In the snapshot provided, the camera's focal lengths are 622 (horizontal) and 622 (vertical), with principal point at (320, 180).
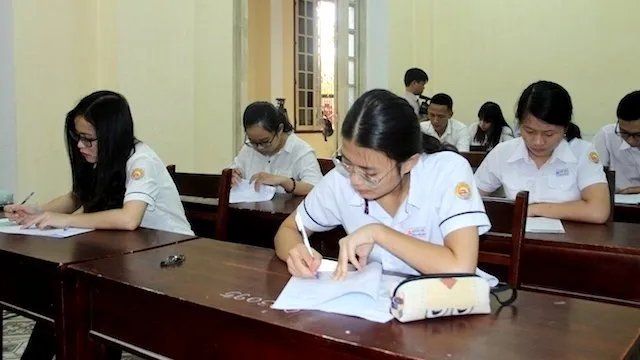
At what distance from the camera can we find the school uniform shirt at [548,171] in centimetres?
222

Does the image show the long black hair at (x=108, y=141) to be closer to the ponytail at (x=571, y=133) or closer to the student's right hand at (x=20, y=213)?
the student's right hand at (x=20, y=213)

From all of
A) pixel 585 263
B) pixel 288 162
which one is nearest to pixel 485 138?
pixel 288 162

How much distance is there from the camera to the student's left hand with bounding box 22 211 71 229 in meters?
1.83

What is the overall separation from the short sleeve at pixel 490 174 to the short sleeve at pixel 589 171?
1.02 feet

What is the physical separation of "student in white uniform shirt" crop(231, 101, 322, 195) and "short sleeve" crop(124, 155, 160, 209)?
71cm

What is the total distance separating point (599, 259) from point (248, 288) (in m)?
0.96

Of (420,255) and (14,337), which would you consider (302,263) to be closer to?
(420,255)

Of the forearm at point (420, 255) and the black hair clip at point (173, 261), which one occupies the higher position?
the forearm at point (420, 255)

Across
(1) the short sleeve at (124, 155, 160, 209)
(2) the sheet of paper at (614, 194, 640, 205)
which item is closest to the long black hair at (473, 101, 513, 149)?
(2) the sheet of paper at (614, 194, 640, 205)

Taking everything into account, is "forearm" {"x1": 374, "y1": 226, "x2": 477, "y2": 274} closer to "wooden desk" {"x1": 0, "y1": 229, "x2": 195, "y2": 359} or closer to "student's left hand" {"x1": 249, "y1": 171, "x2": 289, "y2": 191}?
"wooden desk" {"x1": 0, "y1": 229, "x2": 195, "y2": 359}

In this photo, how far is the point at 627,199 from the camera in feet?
8.65

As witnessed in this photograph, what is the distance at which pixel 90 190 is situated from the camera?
2137 millimetres

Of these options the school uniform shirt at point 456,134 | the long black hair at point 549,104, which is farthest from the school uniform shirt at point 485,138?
the long black hair at point 549,104

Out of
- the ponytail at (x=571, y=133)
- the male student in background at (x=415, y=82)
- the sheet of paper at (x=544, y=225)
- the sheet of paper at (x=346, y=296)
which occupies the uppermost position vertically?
the male student in background at (x=415, y=82)
